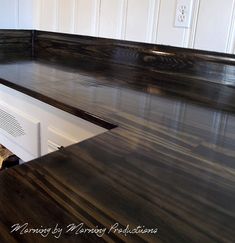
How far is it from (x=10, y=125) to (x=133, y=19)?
0.73m

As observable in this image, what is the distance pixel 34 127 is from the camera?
110 cm

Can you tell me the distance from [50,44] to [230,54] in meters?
1.08

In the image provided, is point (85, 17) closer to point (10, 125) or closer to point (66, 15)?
point (66, 15)

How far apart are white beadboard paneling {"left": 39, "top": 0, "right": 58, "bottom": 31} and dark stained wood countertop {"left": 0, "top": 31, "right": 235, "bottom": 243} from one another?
3.22ft

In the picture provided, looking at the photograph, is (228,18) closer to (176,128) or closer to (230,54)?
(230,54)

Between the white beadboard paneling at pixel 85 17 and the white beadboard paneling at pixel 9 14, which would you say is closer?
the white beadboard paneling at pixel 85 17

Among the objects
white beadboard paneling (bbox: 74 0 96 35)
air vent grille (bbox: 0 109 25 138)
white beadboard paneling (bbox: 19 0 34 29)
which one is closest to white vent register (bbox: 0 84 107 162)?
air vent grille (bbox: 0 109 25 138)

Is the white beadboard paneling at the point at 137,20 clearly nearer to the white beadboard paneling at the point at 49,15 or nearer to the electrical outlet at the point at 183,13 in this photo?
the electrical outlet at the point at 183,13

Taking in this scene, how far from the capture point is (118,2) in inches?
53.3

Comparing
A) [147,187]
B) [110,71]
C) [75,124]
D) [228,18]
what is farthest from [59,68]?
[147,187]

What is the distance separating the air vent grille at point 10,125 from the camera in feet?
3.91

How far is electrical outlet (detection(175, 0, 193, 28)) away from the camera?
112 centimetres

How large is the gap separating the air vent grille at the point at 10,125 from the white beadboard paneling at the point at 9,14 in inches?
35.9

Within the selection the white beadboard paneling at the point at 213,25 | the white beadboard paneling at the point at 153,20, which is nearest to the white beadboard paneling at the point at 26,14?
the white beadboard paneling at the point at 153,20
